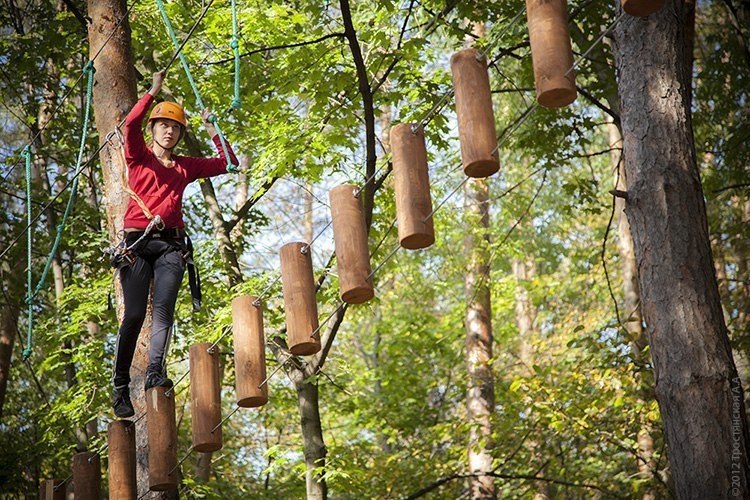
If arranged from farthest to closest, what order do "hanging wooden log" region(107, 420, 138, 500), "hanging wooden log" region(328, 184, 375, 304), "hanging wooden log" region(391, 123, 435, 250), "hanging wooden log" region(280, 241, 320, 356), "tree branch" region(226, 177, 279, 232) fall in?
"tree branch" region(226, 177, 279, 232) < "hanging wooden log" region(107, 420, 138, 500) < "hanging wooden log" region(280, 241, 320, 356) < "hanging wooden log" region(328, 184, 375, 304) < "hanging wooden log" region(391, 123, 435, 250)

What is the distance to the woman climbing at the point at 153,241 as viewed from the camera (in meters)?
4.95

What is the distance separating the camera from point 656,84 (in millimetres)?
5227

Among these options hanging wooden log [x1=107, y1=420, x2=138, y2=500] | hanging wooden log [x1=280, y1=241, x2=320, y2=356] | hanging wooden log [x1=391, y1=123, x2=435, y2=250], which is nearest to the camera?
hanging wooden log [x1=391, y1=123, x2=435, y2=250]

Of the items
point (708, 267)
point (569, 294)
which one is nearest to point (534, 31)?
point (708, 267)

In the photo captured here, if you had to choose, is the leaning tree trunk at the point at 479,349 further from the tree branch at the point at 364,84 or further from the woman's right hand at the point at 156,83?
the woman's right hand at the point at 156,83

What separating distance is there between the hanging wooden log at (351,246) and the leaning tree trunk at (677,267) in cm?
162

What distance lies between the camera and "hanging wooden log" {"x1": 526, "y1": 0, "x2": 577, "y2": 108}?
3.31 m

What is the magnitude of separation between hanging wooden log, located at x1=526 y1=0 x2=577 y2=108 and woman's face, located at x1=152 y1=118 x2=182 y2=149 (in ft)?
7.27

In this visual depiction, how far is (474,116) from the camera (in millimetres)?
3516

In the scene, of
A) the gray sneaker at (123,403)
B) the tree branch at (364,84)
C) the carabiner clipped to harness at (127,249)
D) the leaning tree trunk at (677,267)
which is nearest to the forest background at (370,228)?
the tree branch at (364,84)

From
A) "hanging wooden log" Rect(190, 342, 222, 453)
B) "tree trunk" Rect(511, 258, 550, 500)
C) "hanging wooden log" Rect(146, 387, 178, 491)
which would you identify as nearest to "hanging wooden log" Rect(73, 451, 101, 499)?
"hanging wooden log" Rect(146, 387, 178, 491)

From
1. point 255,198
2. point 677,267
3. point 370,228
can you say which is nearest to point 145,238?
point 677,267

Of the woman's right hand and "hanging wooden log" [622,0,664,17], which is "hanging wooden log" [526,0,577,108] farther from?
the woman's right hand

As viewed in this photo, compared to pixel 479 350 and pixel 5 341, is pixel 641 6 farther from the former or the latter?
pixel 5 341
